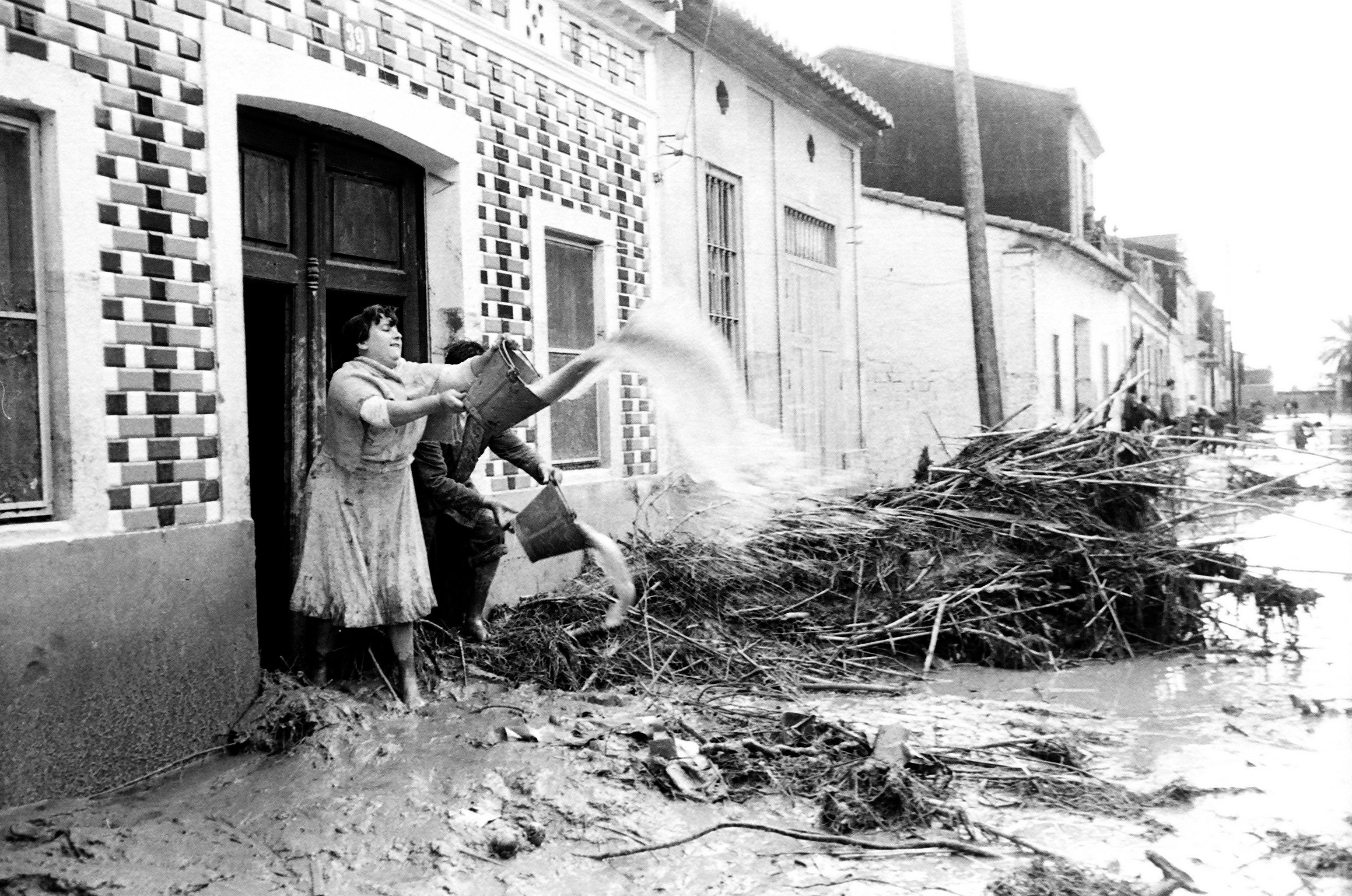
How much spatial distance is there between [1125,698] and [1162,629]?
1317 mm

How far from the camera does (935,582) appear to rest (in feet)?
22.6

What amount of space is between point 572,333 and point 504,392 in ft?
11.1

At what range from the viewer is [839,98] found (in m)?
12.6

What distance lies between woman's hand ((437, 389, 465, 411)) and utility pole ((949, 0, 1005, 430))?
825 centimetres

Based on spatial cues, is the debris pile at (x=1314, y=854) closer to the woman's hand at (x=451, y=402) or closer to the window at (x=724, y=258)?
the woman's hand at (x=451, y=402)

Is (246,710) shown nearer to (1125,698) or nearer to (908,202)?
(1125,698)

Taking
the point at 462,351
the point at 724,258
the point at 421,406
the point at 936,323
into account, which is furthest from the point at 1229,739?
the point at 936,323

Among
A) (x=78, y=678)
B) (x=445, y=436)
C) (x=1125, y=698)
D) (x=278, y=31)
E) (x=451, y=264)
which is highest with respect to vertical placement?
(x=278, y=31)

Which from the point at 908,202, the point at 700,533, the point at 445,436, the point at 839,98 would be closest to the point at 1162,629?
the point at 700,533

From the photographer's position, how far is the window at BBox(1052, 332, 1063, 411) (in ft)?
60.1

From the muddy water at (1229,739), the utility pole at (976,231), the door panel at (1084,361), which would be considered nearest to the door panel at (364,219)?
the muddy water at (1229,739)

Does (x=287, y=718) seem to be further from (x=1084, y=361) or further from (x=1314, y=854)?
(x=1084, y=361)

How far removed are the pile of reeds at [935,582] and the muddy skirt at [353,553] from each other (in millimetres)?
891

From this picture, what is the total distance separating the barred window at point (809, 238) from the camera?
12.0 metres
